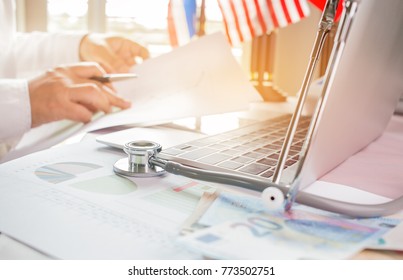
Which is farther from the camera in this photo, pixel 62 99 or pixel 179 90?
pixel 179 90

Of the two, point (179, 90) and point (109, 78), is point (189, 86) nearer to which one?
point (179, 90)

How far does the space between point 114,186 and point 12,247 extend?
0.12 metres

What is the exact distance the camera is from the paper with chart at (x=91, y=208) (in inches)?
11.1

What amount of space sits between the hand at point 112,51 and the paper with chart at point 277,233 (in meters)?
0.64

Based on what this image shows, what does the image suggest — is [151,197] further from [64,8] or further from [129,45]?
[64,8]

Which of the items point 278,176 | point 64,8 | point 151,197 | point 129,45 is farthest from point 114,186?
point 64,8

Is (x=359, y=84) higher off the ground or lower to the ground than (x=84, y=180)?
higher

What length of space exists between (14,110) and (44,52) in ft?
1.26

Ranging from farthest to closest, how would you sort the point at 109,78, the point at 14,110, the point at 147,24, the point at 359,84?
the point at 147,24 → the point at 109,78 → the point at 14,110 → the point at 359,84

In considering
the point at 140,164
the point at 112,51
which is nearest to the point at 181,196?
the point at 140,164

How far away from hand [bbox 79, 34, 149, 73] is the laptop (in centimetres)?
43

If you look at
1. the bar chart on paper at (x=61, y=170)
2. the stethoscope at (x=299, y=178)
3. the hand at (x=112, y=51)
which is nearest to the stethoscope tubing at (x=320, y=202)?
the stethoscope at (x=299, y=178)

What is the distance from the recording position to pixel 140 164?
43cm

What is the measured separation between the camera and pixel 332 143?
1.34ft
